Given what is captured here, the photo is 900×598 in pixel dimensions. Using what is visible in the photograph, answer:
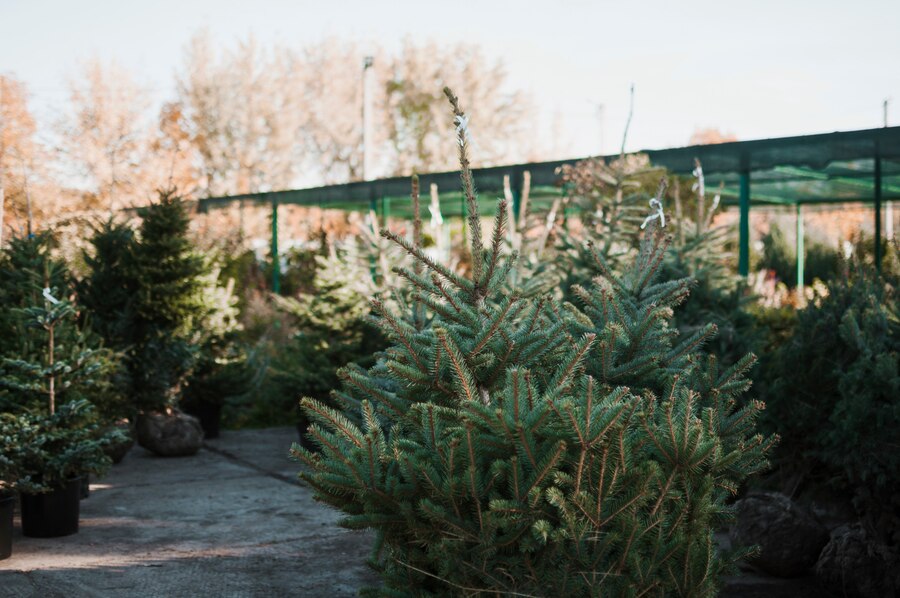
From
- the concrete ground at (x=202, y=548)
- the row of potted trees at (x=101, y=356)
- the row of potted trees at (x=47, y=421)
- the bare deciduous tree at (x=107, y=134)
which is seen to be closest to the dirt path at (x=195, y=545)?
the concrete ground at (x=202, y=548)

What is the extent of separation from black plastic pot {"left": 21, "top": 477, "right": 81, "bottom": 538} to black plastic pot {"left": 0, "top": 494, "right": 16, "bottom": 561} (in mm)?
475

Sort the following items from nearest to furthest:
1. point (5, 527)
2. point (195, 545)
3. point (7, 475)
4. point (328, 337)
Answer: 1. point (5, 527)
2. point (7, 475)
3. point (195, 545)
4. point (328, 337)

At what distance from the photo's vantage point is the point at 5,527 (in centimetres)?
559

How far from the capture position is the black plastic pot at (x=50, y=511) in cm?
616

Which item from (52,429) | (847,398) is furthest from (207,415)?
(847,398)

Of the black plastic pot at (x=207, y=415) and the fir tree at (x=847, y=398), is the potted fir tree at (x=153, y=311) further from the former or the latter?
the fir tree at (x=847, y=398)

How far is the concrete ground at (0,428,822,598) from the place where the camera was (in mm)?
5082

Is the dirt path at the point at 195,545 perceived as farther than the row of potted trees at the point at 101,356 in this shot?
No

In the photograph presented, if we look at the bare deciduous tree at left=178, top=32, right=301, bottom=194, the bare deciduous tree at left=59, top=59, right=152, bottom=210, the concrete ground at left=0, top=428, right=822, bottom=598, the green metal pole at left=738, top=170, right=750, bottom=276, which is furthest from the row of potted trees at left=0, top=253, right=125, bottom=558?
the bare deciduous tree at left=178, top=32, right=301, bottom=194

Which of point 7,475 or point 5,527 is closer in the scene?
point 5,527

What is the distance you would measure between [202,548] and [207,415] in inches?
194

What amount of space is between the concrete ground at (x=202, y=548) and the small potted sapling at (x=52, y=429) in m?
0.25

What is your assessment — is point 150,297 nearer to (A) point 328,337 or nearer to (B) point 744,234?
(A) point 328,337

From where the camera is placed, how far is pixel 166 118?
28.9 metres
